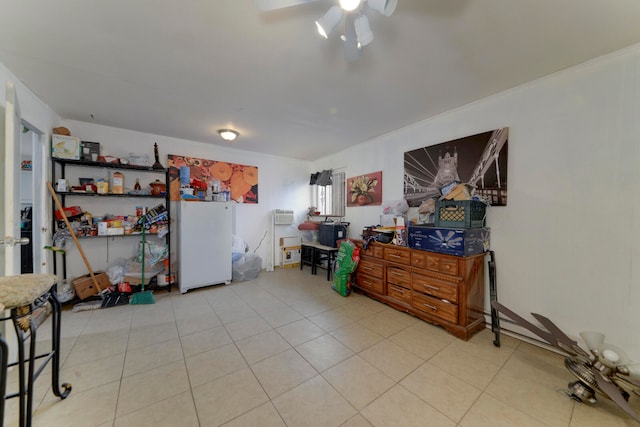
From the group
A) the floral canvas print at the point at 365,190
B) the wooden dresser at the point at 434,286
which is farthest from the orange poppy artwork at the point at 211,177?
the wooden dresser at the point at 434,286

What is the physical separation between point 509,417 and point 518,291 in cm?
130

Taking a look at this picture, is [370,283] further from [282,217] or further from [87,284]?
[87,284]

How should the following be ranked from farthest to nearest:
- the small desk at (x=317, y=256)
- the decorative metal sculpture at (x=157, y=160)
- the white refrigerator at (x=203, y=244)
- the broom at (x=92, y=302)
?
the small desk at (x=317, y=256)
the decorative metal sculpture at (x=157, y=160)
the white refrigerator at (x=203, y=244)
the broom at (x=92, y=302)

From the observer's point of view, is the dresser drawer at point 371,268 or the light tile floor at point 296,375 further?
the dresser drawer at point 371,268

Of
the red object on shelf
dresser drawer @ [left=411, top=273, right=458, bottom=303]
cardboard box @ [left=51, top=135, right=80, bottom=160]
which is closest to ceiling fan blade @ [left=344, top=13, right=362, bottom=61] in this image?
dresser drawer @ [left=411, top=273, right=458, bottom=303]

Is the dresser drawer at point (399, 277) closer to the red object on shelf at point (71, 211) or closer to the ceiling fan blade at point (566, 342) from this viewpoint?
the ceiling fan blade at point (566, 342)

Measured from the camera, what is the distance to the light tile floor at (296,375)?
137 cm

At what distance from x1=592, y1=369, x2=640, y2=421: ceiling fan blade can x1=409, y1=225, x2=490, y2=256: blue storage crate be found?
106 cm

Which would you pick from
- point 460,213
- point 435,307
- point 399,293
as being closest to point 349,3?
point 460,213

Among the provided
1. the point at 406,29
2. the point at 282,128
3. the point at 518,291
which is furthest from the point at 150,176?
the point at 518,291

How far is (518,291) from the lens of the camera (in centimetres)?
224

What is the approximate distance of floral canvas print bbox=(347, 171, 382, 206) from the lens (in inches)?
145

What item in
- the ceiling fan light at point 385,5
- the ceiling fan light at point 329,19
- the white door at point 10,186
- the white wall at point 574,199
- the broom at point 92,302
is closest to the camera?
the ceiling fan light at point 385,5

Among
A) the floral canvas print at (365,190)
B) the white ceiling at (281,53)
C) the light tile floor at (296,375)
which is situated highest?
the white ceiling at (281,53)
